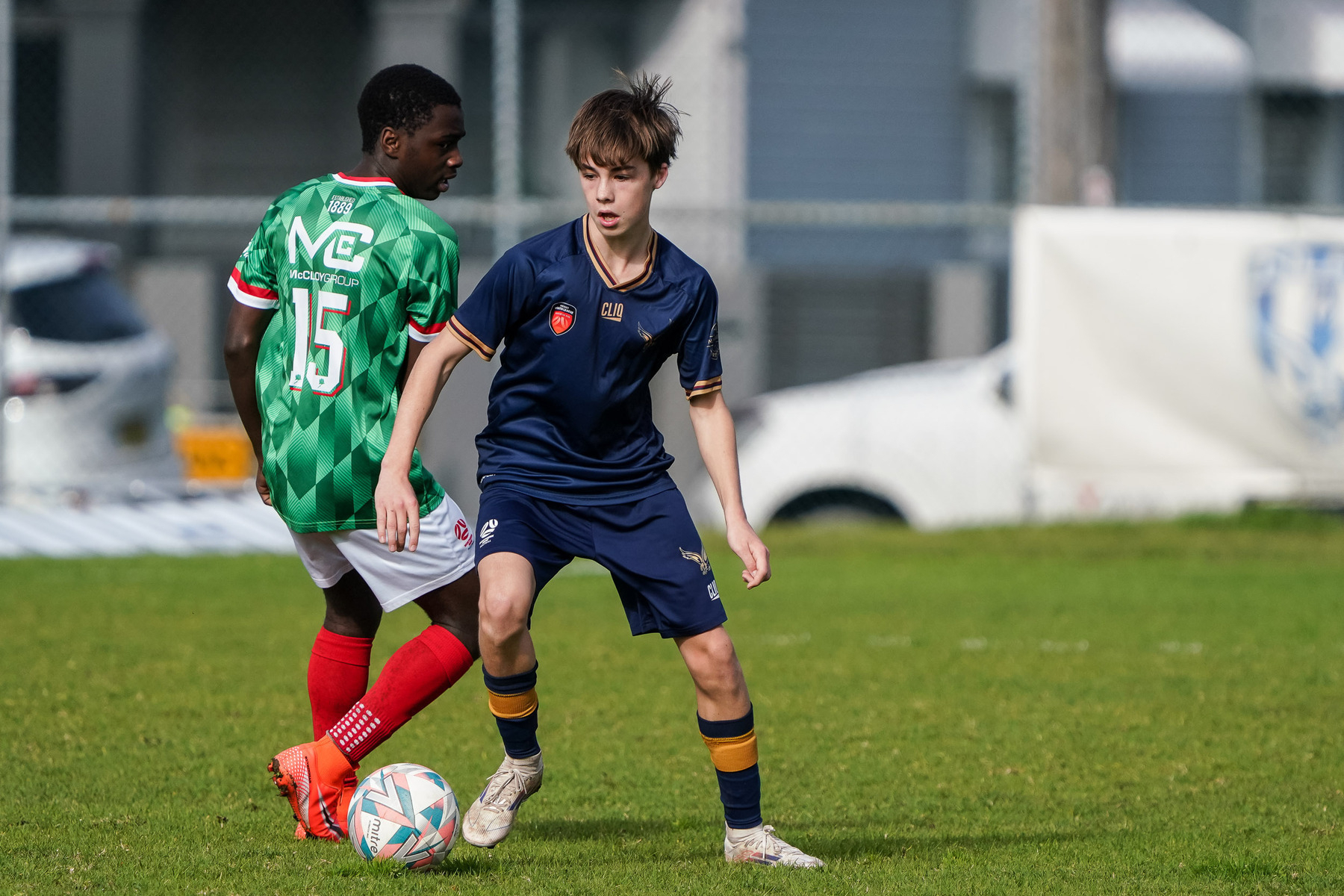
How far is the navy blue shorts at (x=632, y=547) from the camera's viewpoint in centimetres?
390

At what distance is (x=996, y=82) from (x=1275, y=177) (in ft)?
11.8

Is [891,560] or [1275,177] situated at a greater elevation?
[1275,177]

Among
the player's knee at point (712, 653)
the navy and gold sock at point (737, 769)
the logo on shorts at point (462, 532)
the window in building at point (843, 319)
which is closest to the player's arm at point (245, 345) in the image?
the logo on shorts at point (462, 532)

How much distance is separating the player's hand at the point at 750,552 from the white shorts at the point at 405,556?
0.70m

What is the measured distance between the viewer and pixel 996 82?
19.2 meters

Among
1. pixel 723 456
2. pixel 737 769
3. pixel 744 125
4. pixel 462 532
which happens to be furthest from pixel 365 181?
pixel 744 125

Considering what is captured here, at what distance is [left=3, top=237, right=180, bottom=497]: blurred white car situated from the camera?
35.9 ft

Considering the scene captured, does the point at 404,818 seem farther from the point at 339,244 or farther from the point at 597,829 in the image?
the point at 339,244

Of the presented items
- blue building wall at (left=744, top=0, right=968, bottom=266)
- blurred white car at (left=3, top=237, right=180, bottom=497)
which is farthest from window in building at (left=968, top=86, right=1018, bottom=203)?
blurred white car at (left=3, top=237, right=180, bottom=497)

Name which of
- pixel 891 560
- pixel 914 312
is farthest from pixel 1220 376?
pixel 914 312

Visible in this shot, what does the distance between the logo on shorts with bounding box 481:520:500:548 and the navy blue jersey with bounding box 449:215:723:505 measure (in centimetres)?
10

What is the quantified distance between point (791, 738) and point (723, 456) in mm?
1626

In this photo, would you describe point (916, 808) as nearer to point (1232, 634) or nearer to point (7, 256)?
point (1232, 634)

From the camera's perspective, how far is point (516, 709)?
160 inches
